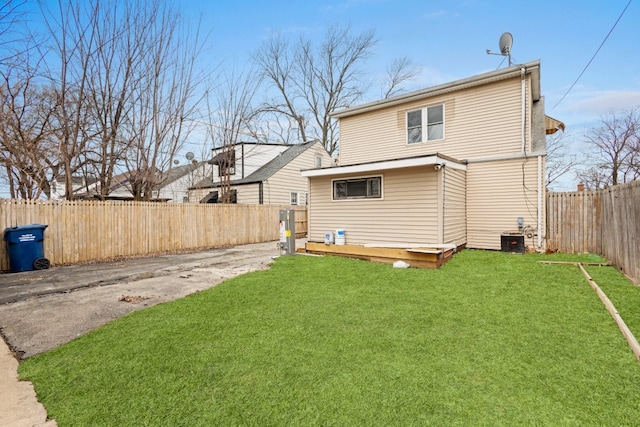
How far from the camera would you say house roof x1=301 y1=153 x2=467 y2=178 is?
25.7 feet

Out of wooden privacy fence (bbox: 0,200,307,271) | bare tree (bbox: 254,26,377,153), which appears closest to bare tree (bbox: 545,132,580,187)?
bare tree (bbox: 254,26,377,153)

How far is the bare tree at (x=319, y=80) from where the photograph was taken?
27.2 m

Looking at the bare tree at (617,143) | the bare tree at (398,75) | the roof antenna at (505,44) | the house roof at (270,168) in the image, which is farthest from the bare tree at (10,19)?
the bare tree at (617,143)

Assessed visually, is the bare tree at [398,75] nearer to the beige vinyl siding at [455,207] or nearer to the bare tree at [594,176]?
the bare tree at [594,176]

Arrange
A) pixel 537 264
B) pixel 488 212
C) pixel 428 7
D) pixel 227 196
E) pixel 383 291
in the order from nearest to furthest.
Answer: pixel 383 291, pixel 537 264, pixel 488 212, pixel 428 7, pixel 227 196

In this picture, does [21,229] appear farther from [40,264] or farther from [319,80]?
[319,80]

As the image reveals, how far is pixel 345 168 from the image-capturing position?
30.7 ft

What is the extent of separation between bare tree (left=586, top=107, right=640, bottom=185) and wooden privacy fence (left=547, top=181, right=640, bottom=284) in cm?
1698

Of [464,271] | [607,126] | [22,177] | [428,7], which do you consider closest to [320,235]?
[464,271]

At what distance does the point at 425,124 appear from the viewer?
10.7m

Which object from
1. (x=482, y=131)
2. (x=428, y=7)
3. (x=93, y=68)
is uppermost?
(x=428, y=7)

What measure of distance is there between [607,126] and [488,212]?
742 inches

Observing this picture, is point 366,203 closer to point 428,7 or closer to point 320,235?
point 320,235

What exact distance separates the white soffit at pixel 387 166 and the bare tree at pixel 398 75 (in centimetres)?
1866
